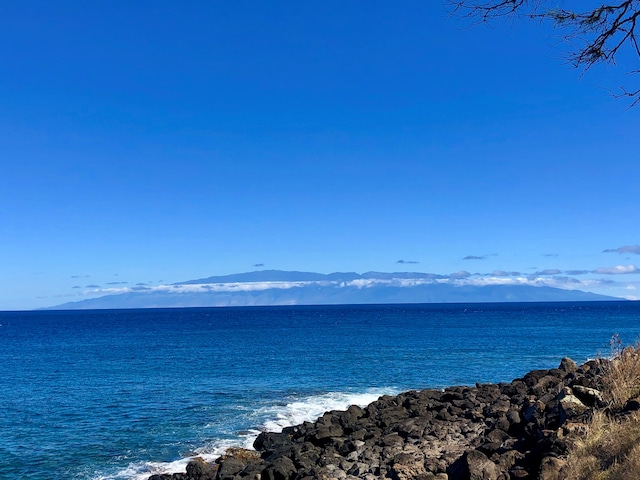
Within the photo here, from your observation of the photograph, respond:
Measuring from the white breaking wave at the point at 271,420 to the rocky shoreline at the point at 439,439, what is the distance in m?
1.72

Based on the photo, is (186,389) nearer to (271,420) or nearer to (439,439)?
(271,420)

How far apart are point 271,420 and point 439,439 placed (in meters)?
12.1

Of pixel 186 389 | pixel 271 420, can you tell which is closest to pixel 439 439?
pixel 271 420

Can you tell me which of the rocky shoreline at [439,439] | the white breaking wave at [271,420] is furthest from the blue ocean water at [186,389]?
the rocky shoreline at [439,439]

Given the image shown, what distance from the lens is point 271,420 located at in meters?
27.4

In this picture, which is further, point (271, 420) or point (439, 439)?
point (271, 420)

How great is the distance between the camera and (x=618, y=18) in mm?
8406

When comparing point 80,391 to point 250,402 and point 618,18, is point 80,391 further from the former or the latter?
point 618,18

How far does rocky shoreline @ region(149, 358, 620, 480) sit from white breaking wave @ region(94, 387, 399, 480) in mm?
1715

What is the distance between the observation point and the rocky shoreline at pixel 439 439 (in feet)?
38.4

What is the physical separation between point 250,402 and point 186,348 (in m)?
43.7

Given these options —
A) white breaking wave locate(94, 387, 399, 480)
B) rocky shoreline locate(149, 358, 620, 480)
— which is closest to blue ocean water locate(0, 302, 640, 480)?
white breaking wave locate(94, 387, 399, 480)

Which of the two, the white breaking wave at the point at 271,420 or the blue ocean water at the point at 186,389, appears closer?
the white breaking wave at the point at 271,420

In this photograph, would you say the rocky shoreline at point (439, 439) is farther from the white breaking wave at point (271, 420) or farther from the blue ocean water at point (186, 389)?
A: the blue ocean water at point (186, 389)
